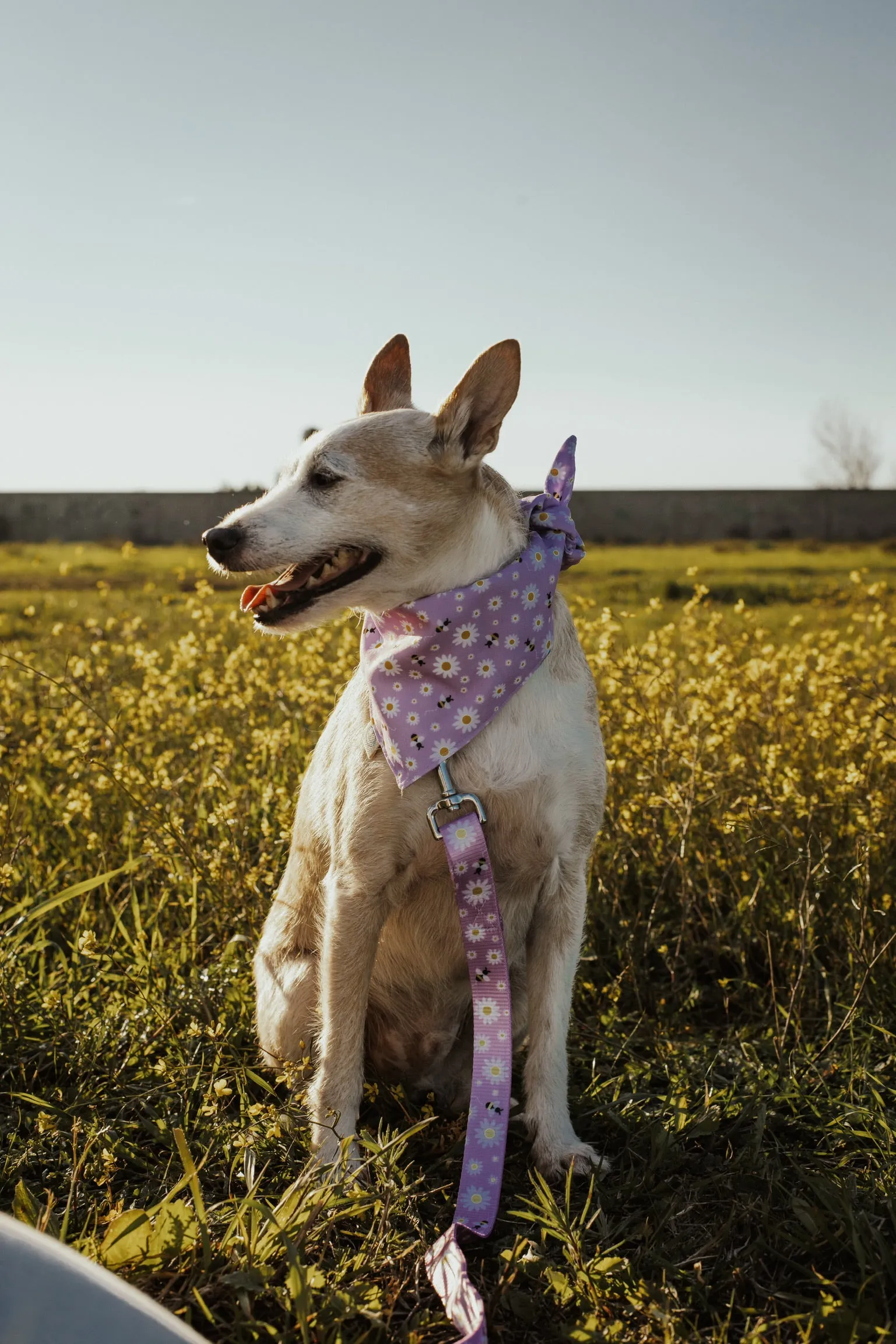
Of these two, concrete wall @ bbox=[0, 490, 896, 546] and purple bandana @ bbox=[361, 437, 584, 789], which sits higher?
concrete wall @ bbox=[0, 490, 896, 546]

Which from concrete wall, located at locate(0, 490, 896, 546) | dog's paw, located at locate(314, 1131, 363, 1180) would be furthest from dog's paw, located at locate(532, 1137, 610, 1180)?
concrete wall, located at locate(0, 490, 896, 546)

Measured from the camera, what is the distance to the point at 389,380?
9.26 feet

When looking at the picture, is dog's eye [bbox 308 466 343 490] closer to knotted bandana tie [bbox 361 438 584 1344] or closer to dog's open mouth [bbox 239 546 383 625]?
dog's open mouth [bbox 239 546 383 625]

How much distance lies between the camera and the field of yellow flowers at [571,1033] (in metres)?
2.11

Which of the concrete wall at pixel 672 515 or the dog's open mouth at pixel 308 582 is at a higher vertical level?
the concrete wall at pixel 672 515

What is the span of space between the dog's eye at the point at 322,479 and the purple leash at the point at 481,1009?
716 millimetres

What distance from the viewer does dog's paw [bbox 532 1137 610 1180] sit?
8.23ft

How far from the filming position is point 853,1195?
2.38 m

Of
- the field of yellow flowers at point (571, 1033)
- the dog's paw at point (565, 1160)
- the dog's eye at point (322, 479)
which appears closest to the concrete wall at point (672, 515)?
the field of yellow flowers at point (571, 1033)

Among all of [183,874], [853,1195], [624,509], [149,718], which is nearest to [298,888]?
[183,874]

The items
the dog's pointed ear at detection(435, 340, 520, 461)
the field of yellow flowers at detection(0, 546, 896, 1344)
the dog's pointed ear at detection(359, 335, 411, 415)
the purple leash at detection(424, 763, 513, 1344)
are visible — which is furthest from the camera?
the dog's pointed ear at detection(359, 335, 411, 415)

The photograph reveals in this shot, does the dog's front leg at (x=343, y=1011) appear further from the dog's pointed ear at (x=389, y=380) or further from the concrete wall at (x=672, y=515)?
the concrete wall at (x=672, y=515)

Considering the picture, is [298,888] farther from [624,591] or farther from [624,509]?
[624,509]

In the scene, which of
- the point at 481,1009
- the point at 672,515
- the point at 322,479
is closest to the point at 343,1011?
the point at 481,1009
